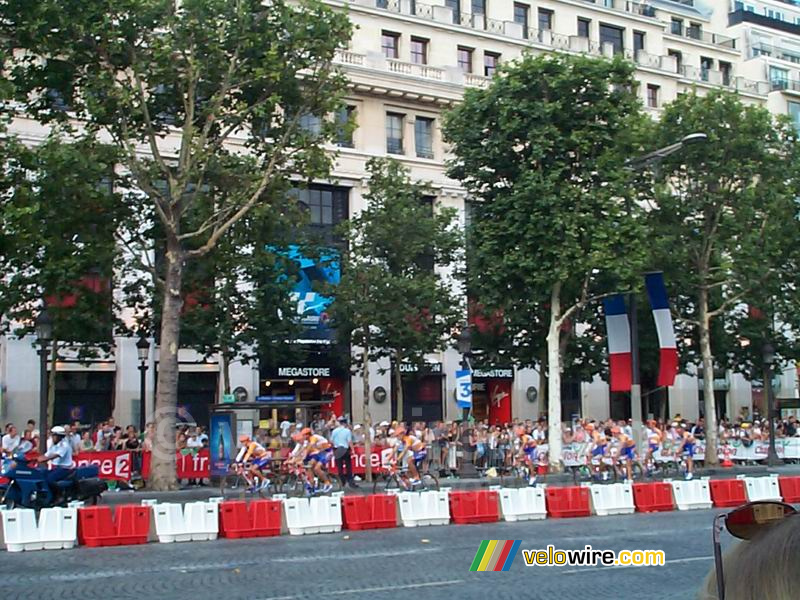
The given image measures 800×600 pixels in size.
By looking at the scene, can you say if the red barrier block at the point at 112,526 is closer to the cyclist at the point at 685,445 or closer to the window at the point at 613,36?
the cyclist at the point at 685,445

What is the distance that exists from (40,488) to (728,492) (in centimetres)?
1453

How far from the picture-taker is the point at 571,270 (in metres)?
32.3

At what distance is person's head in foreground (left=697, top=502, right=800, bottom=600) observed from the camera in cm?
177

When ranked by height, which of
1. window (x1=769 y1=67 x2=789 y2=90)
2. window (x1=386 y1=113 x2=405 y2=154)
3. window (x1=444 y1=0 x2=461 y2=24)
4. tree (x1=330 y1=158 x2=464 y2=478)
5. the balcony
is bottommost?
tree (x1=330 y1=158 x2=464 y2=478)

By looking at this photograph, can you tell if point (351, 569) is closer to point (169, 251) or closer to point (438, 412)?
point (169, 251)

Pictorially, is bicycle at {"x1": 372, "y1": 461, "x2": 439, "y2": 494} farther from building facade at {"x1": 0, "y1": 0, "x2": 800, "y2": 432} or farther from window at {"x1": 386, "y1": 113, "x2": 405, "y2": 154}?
window at {"x1": 386, "y1": 113, "x2": 405, "y2": 154}

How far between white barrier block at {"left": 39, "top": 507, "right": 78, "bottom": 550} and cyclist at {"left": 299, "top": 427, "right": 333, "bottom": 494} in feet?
28.8

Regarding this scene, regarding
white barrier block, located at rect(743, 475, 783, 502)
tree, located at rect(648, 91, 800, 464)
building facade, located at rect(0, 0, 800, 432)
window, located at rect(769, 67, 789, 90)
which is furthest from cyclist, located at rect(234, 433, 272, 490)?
window, located at rect(769, 67, 789, 90)

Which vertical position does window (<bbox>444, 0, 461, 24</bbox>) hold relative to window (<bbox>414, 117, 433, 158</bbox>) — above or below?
above

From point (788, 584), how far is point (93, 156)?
88.0 feet

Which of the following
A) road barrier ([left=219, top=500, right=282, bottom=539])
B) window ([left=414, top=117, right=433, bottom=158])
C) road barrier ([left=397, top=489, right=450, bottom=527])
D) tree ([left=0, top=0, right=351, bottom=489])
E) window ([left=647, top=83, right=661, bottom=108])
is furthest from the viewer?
window ([left=647, top=83, right=661, bottom=108])

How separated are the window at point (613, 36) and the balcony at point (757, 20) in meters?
15.4

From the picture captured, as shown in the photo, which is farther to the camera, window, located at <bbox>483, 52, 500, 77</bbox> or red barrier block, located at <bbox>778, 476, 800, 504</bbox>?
window, located at <bbox>483, 52, 500, 77</bbox>

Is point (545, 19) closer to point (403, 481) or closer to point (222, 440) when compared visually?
point (403, 481)
